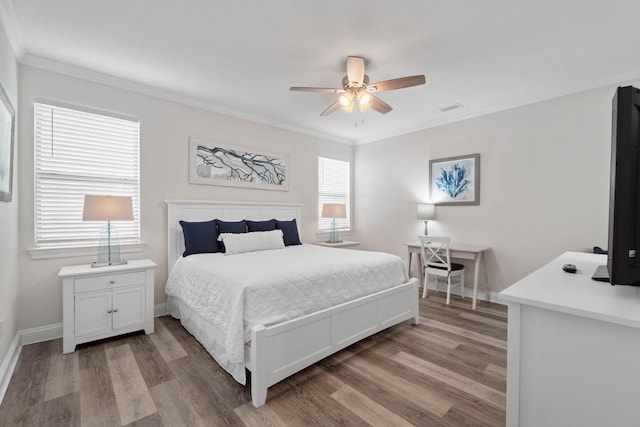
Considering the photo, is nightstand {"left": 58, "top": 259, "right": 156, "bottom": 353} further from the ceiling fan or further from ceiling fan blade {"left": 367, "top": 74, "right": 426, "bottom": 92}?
ceiling fan blade {"left": 367, "top": 74, "right": 426, "bottom": 92}

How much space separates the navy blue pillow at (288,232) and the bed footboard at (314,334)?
164 cm

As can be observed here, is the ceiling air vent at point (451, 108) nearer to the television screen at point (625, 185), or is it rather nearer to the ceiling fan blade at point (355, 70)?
the ceiling fan blade at point (355, 70)

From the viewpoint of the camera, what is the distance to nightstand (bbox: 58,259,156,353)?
2.44m

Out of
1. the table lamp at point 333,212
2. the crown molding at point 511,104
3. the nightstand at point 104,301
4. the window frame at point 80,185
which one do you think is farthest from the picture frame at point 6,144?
the crown molding at point 511,104

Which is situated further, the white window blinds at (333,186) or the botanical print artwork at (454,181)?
the white window blinds at (333,186)

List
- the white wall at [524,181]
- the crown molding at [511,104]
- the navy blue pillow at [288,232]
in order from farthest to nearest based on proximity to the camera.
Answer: the navy blue pillow at [288,232] < the white wall at [524,181] < the crown molding at [511,104]

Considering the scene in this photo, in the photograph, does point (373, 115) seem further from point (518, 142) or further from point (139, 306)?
point (139, 306)

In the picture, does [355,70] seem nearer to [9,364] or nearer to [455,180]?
[455,180]

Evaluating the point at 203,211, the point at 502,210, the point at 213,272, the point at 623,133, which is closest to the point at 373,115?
the point at 502,210

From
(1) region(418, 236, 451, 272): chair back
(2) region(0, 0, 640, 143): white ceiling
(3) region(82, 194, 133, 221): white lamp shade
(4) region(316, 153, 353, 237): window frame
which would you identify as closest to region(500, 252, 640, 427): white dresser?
(2) region(0, 0, 640, 143): white ceiling

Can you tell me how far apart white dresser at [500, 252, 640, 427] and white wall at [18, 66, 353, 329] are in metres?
3.44

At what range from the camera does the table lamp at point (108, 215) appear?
259 cm

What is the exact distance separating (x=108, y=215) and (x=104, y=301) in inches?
30.2

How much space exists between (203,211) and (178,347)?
1.62 m
